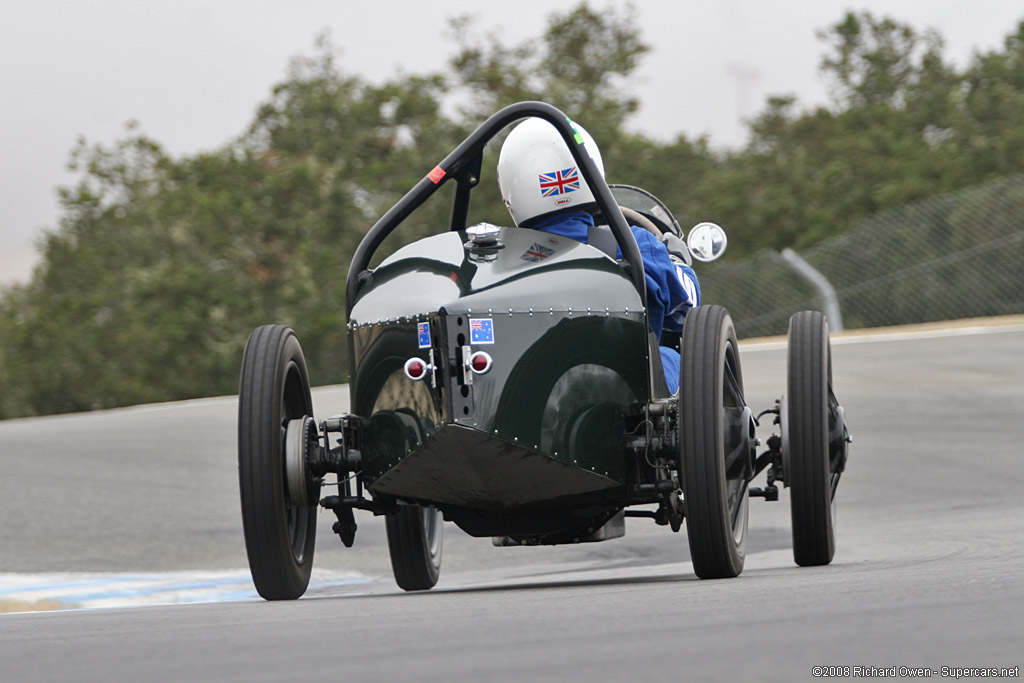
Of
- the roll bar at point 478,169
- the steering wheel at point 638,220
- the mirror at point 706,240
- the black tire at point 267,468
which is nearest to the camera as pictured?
the black tire at point 267,468

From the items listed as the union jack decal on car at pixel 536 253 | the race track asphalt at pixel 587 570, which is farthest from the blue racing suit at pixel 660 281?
the race track asphalt at pixel 587 570

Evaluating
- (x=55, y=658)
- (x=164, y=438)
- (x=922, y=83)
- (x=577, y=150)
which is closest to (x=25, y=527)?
(x=164, y=438)

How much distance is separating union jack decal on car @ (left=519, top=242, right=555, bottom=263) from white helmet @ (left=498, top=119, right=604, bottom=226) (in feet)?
1.62

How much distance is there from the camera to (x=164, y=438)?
41.6ft

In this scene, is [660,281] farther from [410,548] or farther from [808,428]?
[410,548]

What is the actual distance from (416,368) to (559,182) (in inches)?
45.6

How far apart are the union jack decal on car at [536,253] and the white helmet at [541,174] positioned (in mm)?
495

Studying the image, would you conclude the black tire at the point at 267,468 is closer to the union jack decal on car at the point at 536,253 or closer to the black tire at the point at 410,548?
the union jack decal on car at the point at 536,253

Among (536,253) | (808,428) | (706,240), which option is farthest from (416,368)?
(706,240)

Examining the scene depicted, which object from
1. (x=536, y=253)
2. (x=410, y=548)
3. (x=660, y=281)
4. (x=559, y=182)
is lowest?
(x=410, y=548)

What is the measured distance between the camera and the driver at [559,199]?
4961 mm

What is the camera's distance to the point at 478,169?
510 centimetres

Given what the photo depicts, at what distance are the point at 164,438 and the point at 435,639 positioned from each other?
10.1 m

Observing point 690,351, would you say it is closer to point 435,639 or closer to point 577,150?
point 577,150
